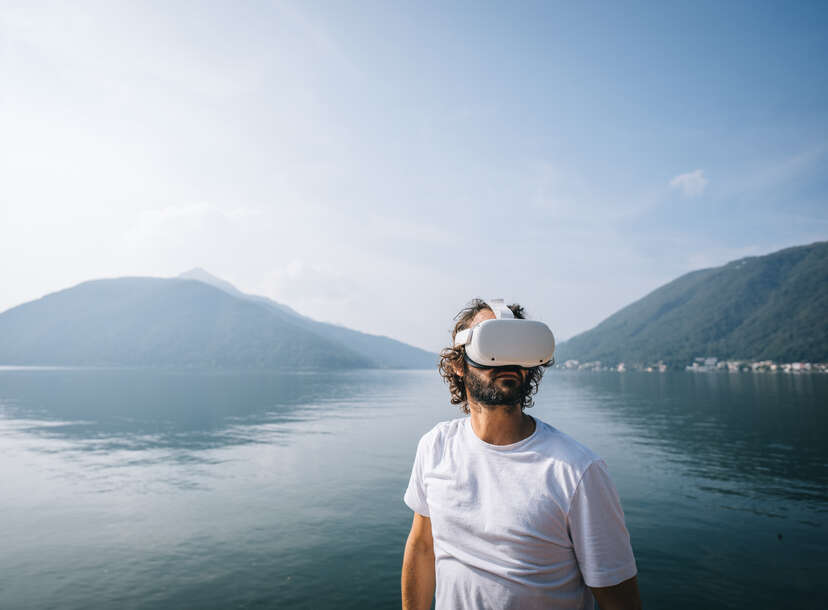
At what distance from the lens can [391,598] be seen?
10.0 m

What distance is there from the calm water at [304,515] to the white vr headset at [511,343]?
968 cm

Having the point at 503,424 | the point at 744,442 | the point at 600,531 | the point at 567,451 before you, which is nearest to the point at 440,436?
the point at 503,424

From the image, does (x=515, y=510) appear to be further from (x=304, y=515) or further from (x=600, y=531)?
(x=304, y=515)

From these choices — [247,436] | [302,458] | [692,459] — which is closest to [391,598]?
[302,458]

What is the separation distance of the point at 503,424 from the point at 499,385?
8.5 inches

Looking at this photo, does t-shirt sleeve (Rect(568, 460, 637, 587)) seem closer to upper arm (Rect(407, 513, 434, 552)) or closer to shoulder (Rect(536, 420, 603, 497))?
shoulder (Rect(536, 420, 603, 497))

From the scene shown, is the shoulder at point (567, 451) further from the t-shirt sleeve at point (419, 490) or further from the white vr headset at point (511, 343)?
the t-shirt sleeve at point (419, 490)

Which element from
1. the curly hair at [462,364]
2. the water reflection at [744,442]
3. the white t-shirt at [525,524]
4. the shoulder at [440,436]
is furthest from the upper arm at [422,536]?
the water reflection at [744,442]

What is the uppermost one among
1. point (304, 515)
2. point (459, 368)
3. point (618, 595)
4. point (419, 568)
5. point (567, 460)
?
point (459, 368)

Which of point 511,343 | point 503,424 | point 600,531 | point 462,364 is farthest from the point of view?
point 462,364

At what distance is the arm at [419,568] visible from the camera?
2.72m

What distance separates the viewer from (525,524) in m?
2.14

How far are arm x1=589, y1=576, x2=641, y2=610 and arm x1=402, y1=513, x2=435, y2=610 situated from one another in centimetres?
101

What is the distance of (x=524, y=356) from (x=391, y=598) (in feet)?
32.7
